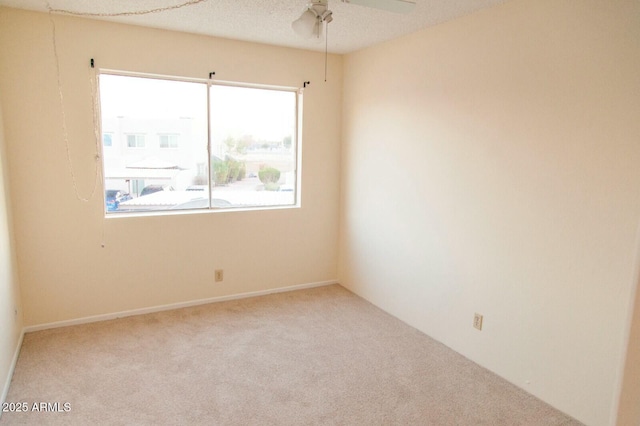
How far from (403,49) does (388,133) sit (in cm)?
71

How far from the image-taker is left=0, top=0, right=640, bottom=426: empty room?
2223 mm

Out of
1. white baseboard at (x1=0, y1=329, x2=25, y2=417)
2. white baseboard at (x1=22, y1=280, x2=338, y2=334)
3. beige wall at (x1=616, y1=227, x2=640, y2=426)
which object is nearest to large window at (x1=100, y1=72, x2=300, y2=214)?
white baseboard at (x1=22, y1=280, x2=338, y2=334)

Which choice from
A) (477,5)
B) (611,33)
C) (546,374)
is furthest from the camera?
(477,5)

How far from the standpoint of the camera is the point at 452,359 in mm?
2922

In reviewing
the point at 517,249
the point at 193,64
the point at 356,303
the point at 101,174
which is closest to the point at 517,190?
the point at 517,249

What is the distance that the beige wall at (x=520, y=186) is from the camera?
82.1 inches

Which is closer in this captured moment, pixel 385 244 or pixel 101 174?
pixel 101 174

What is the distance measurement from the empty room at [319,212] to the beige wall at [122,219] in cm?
2

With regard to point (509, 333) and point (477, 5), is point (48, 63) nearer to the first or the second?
point (477, 5)

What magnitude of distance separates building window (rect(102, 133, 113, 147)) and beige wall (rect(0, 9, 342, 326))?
115 millimetres

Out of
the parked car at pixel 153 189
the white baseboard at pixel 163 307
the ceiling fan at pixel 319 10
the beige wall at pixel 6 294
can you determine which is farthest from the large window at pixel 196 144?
the ceiling fan at pixel 319 10

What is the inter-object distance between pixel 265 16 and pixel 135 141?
1.54 m

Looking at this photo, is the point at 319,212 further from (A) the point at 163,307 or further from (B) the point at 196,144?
(A) the point at 163,307

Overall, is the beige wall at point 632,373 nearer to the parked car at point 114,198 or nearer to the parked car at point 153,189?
the parked car at point 153,189
